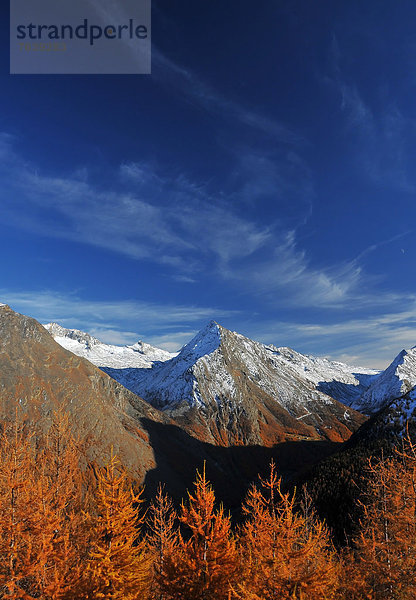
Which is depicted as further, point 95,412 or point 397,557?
point 95,412

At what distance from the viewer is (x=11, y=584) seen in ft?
49.0

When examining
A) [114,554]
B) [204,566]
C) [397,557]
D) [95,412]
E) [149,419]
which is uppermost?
[114,554]

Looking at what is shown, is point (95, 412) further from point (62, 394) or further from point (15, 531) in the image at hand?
point (15, 531)

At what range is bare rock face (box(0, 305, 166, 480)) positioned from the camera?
70562 millimetres

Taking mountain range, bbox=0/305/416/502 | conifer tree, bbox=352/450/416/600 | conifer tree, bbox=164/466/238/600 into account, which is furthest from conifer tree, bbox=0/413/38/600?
conifer tree, bbox=352/450/416/600

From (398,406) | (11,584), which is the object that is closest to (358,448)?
(398,406)

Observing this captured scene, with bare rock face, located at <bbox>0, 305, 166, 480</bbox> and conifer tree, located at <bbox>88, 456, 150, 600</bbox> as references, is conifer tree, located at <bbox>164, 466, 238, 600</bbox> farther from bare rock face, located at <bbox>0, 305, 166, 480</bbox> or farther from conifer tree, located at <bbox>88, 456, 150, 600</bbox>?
bare rock face, located at <bbox>0, 305, 166, 480</bbox>

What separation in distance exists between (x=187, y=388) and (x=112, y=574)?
176m

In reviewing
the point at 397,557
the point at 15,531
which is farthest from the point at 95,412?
the point at 397,557

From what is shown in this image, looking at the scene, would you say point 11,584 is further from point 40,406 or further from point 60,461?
point 40,406

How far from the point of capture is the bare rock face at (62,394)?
70.6m

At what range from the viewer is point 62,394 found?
263ft

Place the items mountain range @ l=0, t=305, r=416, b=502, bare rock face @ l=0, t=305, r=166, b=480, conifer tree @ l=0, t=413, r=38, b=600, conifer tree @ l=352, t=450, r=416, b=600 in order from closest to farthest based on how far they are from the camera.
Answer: conifer tree @ l=0, t=413, r=38, b=600
conifer tree @ l=352, t=450, r=416, b=600
bare rock face @ l=0, t=305, r=166, b=480
mountain range @ l=0, t=305, r=416, b=502

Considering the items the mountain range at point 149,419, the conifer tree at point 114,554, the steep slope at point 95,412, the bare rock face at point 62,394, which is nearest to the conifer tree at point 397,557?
the conifer tree at point 114,554
